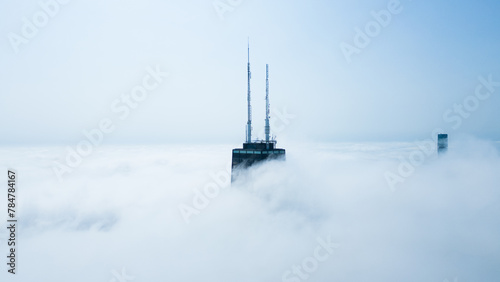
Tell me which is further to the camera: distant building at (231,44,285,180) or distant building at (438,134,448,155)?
distant building at (438,134,448,155)

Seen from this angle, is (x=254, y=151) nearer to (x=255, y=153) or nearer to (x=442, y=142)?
(x=255, y=153)

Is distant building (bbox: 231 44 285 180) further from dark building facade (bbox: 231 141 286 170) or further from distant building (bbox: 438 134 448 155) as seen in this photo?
distant building (bbox: 438 134 448 155)

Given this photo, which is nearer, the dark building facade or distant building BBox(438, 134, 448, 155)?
the dark building facade

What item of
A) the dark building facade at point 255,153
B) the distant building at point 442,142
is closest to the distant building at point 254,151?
the dark building facade at point 255,153

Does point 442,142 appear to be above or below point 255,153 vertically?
above

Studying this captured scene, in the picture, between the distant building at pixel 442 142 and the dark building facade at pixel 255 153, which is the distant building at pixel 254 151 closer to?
the dark building facade at pixel 255 153

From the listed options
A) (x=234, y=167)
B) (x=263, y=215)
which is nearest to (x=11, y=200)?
(x=234, y=167)

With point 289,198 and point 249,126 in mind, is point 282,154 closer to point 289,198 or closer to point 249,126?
point 249,126

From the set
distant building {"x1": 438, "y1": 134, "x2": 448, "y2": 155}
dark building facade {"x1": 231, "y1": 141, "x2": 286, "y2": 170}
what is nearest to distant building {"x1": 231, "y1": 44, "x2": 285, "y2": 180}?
dark building facade {"x1": 231, "y1": 141, "x2": 286, "y2": 170}

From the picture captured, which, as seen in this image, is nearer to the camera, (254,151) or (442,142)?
(254,151)

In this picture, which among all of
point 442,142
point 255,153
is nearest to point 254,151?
point 255,153

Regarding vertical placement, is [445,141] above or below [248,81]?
below
